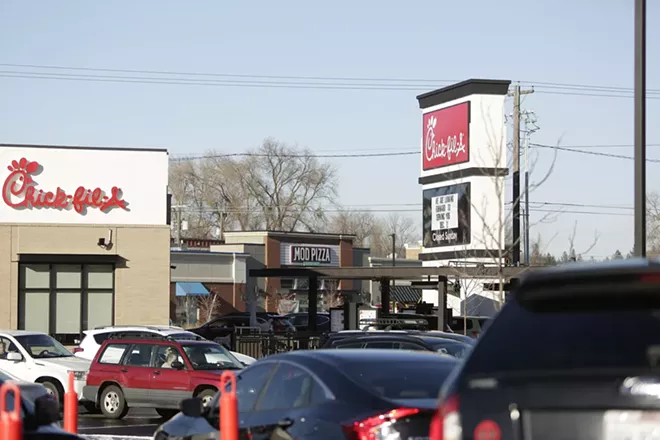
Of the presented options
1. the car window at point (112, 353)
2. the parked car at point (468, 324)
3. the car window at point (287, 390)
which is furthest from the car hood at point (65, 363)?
the parked car at point (468, 324)

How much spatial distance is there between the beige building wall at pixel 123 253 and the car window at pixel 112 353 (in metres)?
13.8

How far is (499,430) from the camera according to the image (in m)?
4.70

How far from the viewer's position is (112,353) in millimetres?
21453

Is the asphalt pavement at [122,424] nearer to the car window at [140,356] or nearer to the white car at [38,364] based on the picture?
the white car at [38,364]

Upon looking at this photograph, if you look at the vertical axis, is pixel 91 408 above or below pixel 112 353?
below

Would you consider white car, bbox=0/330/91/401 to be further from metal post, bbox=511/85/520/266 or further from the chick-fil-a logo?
metal post, bbox=511/85/520/266

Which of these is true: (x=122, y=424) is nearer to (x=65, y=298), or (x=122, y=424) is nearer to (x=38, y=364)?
(x=38, y=364)

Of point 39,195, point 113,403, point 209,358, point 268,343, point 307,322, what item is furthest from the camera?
point 307,322

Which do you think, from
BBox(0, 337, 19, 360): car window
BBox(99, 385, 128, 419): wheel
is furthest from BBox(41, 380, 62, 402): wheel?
BBox(99, 385, 128, 419): wheel

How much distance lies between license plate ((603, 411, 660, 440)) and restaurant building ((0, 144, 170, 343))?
31622mm

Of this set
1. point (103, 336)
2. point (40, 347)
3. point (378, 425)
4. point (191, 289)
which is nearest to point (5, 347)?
point (40, 347)

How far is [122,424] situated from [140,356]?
1.90m

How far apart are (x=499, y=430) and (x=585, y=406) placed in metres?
0.40

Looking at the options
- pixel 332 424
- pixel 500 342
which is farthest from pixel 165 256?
pixel 500 342
